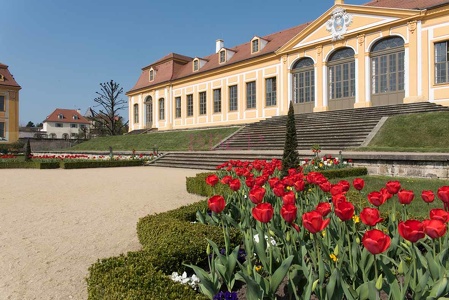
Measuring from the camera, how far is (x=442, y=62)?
18.0 meters

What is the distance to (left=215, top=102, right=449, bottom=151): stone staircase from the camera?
16.1 m

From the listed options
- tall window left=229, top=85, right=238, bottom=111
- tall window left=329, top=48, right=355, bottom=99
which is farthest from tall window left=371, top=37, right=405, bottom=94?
tall window left=229, top=85, right=238, bottom=111

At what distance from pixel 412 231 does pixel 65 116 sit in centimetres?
8199

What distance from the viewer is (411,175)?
8.62 m

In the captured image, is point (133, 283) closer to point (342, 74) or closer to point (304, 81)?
point (342, 74)

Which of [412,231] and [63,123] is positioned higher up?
[63,123]

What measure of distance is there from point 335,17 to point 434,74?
772 centimetres

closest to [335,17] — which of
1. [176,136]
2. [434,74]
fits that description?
[434,74]

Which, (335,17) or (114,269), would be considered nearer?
(114,269)

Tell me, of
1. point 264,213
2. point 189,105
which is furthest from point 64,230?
point 189,105

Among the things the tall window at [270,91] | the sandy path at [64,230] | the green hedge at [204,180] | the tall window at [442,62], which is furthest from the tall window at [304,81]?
the sandy path at [64,230]

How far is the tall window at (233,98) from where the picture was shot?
29375mm

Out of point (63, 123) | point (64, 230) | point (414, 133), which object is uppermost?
point (63, 123)

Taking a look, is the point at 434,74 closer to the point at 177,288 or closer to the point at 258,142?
the point at 258,142
